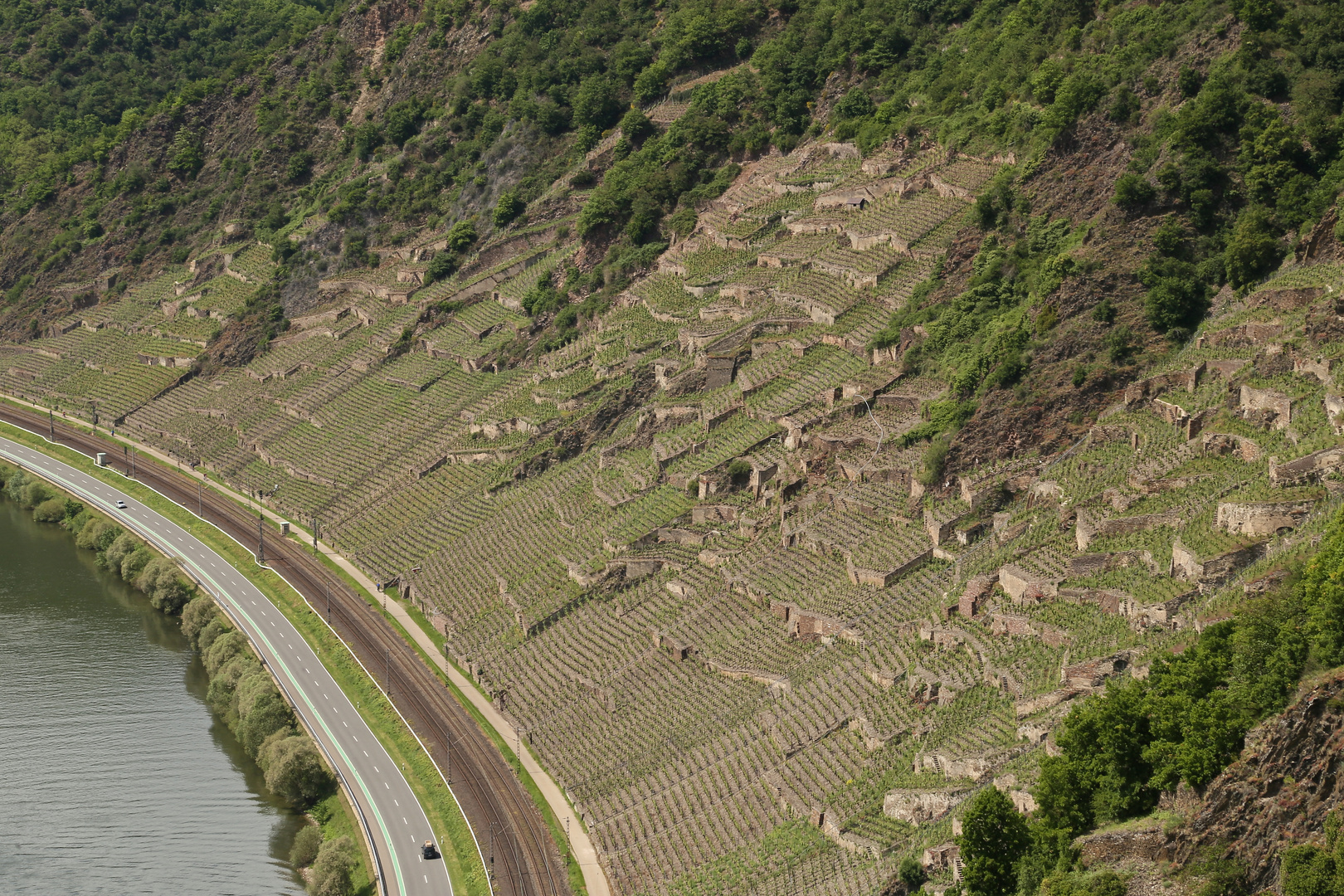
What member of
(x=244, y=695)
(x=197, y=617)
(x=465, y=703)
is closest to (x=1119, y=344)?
(x=465, y=703)

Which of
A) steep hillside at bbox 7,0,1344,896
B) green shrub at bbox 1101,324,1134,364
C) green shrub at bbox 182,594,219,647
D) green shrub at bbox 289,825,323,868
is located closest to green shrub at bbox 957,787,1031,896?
steep hillside at bbox 7,0,1344,896

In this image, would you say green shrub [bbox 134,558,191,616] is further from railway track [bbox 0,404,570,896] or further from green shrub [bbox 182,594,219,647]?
railway track [bbox 0,404,570,896]

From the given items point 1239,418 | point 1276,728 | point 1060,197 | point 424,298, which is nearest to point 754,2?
point 424,298

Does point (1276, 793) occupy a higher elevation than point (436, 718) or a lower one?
lower

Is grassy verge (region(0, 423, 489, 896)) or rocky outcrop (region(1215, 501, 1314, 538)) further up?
grassy verge (region(0, 423, 489, 896))

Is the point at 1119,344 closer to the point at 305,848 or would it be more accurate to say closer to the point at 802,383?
the point at 802,383

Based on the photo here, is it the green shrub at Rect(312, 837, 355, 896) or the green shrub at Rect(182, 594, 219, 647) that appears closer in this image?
the green shrub at Rect(312, 837, 355, 896)
